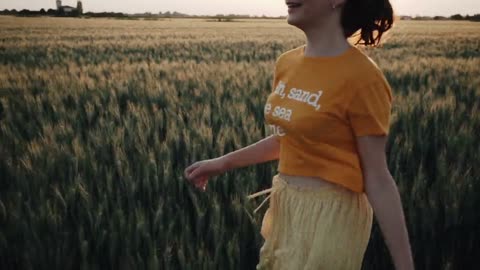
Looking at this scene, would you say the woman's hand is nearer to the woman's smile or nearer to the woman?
the woman

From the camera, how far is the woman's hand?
119 cm

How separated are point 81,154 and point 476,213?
161 cm

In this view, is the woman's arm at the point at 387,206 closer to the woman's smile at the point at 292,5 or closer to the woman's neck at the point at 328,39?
the woman's neck at the point at 328,39

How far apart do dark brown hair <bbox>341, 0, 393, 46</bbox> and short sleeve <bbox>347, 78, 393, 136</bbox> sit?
18 centimetres

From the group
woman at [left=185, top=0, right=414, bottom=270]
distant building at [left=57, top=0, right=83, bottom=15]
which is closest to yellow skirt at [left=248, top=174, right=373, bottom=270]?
woman at [left=185, top=0, right=414, bottom=270]

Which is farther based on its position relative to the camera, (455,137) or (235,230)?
(455,137)

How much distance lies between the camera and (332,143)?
2.95 ft

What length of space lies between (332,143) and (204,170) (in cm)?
42

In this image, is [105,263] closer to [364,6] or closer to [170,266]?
[170,266]

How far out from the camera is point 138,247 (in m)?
1.32

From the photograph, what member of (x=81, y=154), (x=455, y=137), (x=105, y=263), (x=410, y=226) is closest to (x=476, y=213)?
(x=410, y=226)

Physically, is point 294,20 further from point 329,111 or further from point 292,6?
point 329,111

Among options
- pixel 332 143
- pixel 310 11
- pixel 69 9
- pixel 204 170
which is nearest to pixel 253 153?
pixel 204 170

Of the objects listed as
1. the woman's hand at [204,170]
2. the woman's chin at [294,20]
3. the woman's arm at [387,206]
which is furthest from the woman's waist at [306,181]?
the woman's chin at [294,20]
